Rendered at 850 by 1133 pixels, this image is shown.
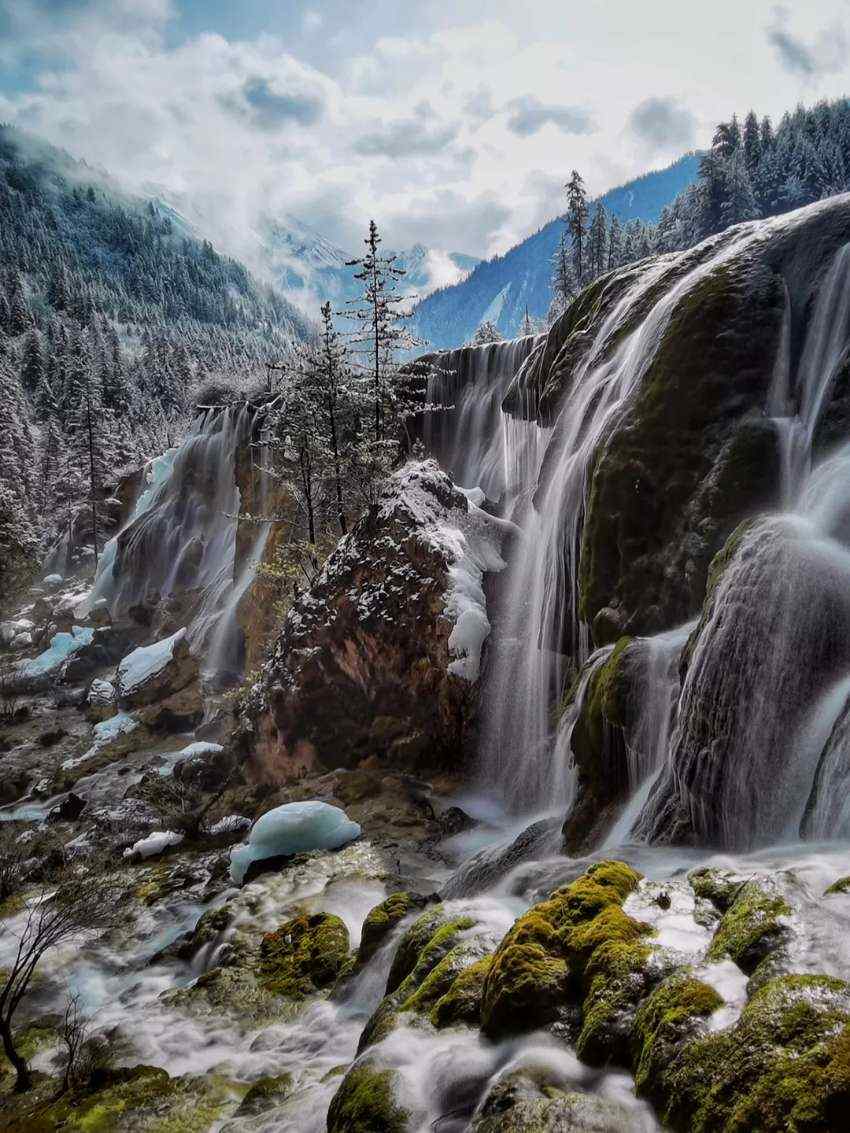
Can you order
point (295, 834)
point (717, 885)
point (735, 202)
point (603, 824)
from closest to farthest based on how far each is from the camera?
point (717, 885)
point (603, 824)
point (295, 834)
point (735, 202)

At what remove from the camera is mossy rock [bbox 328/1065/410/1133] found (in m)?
4.70

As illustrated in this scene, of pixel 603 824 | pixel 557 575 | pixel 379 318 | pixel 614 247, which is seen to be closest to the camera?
pixel 603 824

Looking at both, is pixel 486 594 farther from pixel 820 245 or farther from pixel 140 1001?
pixel 140 1001

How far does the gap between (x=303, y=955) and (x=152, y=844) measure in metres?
9.05

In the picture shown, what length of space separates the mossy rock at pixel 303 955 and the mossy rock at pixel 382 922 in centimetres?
60

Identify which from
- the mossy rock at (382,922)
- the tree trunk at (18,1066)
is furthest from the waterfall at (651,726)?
the tree trunk at (18,1066)

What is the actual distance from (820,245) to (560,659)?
10263mm

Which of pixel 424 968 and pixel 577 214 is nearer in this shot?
pixel 424 968

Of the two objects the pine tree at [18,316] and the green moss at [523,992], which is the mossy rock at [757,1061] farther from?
the pine tree at [18,316]

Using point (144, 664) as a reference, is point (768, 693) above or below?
above

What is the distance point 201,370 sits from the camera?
12669cm

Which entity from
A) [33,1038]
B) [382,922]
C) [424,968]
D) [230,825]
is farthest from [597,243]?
[33,1038]

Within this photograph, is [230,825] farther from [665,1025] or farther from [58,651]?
[58,651]

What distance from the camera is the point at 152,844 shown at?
56.5 feet
